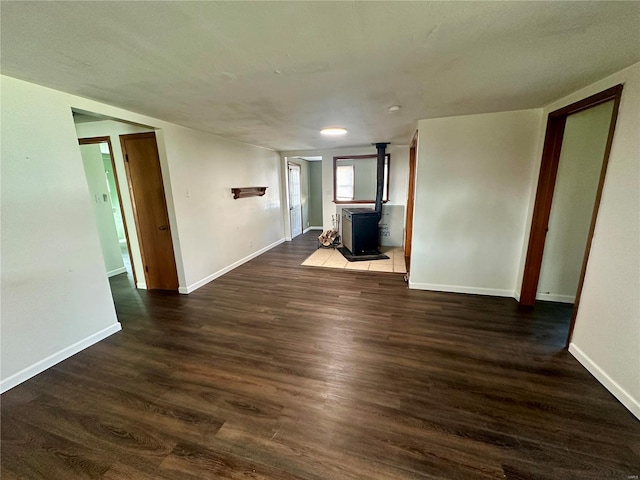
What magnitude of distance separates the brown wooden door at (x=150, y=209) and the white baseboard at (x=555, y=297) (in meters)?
4.86

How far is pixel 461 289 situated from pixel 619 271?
1.68 metres

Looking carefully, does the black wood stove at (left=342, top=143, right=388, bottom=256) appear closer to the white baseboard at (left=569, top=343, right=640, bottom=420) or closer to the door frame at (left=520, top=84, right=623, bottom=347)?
the door frame at (left=520, top=84, right=623, bottom=347)

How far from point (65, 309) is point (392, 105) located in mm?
3601

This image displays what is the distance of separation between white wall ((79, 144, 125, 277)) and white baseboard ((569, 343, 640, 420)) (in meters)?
5.55

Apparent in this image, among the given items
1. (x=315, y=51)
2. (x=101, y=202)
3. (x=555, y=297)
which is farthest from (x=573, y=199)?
(x=101, y=202)

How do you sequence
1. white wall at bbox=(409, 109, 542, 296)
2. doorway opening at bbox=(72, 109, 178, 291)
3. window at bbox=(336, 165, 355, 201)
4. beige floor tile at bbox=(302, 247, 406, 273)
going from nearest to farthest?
white wall at bbox=(409, 109, 542, 296)
doorway opening at bbox=(72, 109, 178, 291)
beige floor tile at bbox=(302, 247, 406, 273)
window at bbox=(336, 165, 355, 201)

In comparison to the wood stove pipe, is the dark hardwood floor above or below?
below

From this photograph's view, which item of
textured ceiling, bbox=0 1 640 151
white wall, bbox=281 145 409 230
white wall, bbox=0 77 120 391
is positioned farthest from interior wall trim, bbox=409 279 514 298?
white wall, bbox=0 77 120 391

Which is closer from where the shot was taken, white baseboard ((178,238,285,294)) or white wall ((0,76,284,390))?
white wall ((0,76,284,390))

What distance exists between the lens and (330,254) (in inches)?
207

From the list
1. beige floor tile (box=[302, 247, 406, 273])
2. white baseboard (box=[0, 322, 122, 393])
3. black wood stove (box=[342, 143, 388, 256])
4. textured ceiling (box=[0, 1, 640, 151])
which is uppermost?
textured ceiling (box=[0, 1, 640, 151])

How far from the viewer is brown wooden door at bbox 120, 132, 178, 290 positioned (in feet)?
10.6

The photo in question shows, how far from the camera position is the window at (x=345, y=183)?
609 centimetres

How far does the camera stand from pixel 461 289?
3.35 meters
